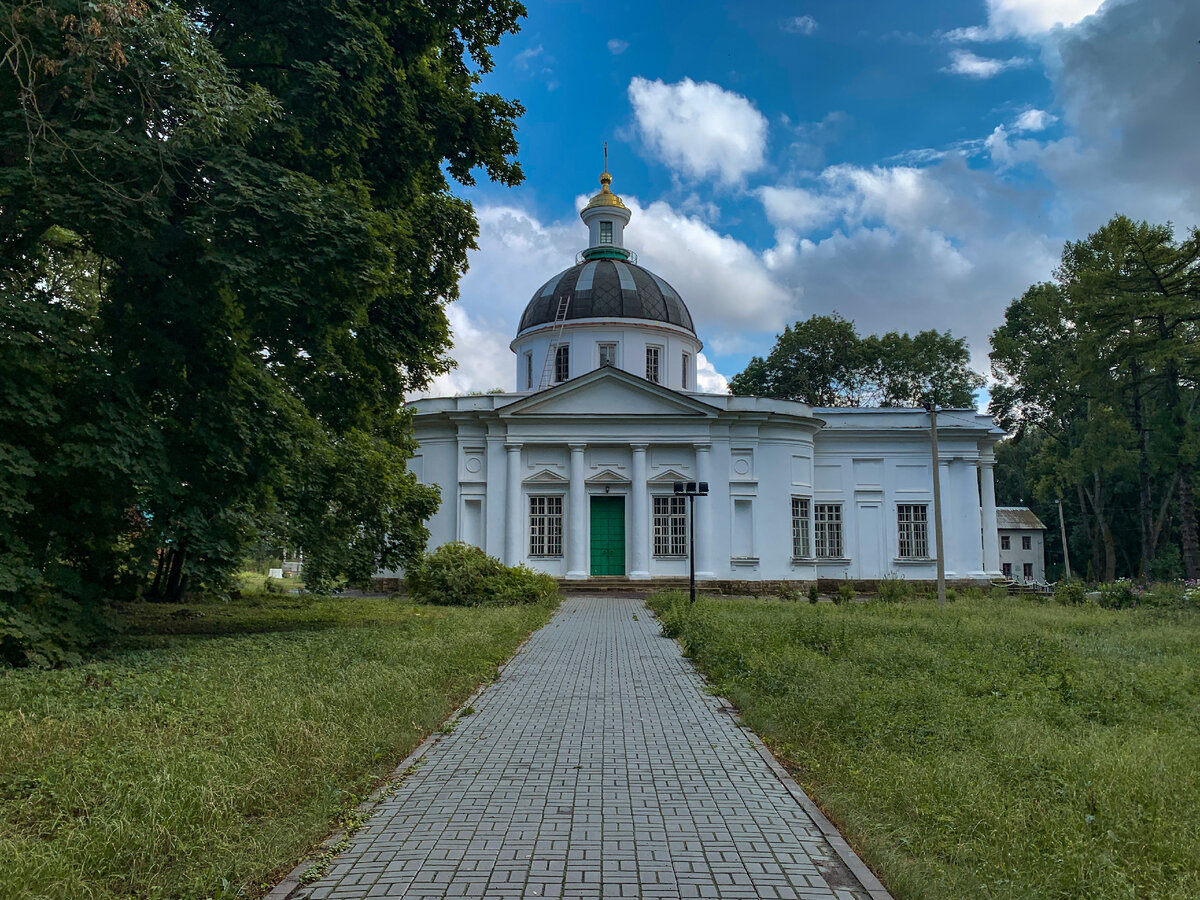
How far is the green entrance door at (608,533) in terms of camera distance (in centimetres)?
3058

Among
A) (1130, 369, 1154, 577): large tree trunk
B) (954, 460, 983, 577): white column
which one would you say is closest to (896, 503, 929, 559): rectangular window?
(954, 460, 983, 577): white column

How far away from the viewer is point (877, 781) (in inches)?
234

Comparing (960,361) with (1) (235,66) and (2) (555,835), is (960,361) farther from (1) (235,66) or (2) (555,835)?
(2) (555,835)

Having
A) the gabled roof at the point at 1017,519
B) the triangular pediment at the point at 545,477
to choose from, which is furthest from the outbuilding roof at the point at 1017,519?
the triangular pediment at the point at 545,477

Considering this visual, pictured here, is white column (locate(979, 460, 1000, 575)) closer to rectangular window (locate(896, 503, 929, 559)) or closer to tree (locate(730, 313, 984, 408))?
rectangular window (locate(896, 503, 929, 559))

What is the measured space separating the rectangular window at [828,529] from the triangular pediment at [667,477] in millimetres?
6533

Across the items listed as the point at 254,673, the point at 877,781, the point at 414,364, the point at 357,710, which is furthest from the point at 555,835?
the point at 414,364

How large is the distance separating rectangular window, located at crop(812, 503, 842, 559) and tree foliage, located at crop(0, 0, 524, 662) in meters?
22.8

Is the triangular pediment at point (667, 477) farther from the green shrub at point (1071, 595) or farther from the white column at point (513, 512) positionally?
the green shrub at point (1071, 595)

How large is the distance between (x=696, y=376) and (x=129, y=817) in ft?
112

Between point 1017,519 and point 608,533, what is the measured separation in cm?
3970

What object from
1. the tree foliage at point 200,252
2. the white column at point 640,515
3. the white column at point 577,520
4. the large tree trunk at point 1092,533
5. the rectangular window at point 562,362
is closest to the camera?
the tree foliage at point 200,252

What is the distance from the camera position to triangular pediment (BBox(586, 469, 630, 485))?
30.4 metres

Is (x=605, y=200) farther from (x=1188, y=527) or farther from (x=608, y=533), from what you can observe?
(x=1188, y=527)
